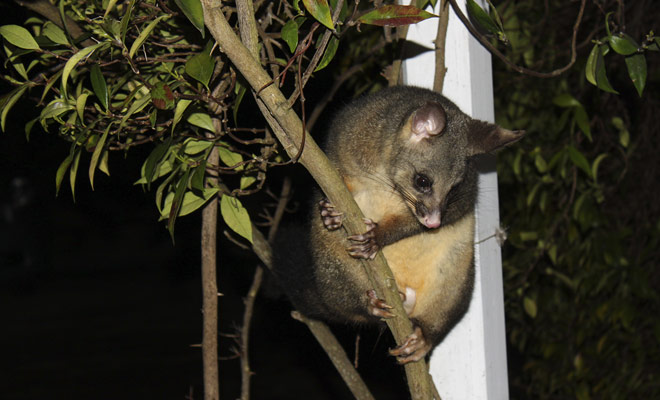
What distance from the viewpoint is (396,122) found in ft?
8.70

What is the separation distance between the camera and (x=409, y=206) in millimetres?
2566

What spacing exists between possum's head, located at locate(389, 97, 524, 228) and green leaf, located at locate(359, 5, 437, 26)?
0.97 metres

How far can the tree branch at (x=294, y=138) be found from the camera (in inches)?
57.4

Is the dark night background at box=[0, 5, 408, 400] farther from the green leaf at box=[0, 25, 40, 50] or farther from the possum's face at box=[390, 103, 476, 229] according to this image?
the green leaf at box=[0, 25, 40, 50]

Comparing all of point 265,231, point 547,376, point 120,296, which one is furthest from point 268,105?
point 120,296

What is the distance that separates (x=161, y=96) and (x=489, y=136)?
1246 millimetres

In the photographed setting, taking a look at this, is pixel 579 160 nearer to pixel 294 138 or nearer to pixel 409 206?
pixel 409 206

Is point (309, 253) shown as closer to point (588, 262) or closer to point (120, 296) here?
point (588, 262)

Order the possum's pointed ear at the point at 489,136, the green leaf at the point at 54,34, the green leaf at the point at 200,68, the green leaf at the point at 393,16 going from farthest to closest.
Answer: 1. the possum's pointed ear at the point at 489,136
2. the green leaf at the point at 54,34
3. the green leaf at the point at 200,68
4. the green leaf at the point at 393,16

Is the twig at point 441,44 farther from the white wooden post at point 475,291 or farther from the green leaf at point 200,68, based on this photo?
the green leaf at point 200,68

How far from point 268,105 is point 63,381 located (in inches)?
301

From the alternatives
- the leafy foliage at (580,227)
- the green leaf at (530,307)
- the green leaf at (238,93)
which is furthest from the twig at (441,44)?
the green leaf at (530,307)

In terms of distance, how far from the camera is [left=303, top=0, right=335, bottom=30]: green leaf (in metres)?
1.41

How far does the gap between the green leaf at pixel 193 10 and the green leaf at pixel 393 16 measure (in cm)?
33
